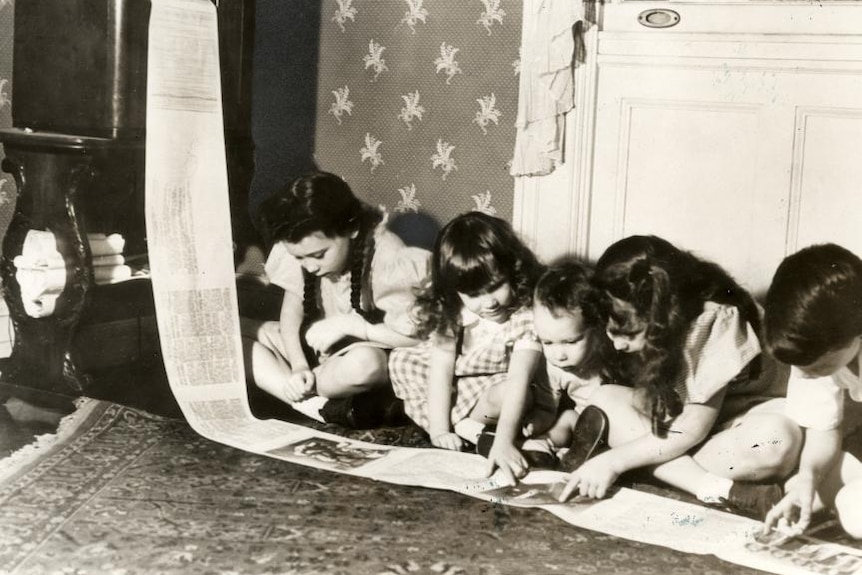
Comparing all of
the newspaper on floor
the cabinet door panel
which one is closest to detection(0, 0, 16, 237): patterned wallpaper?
the newspaper on floor

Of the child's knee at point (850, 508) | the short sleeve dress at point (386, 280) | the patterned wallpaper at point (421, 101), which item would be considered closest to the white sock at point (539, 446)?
the short sleeve dress at point (386, 280)

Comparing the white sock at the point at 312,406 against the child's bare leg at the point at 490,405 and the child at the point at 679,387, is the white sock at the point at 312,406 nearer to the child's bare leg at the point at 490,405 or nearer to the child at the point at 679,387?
the child's bare leg at the point at 490,405

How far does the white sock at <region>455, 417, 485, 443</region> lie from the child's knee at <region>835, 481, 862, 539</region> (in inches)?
22.7

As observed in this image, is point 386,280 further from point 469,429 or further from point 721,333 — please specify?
point 721,333

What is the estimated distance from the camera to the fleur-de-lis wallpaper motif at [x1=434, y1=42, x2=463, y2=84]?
6.07 ft

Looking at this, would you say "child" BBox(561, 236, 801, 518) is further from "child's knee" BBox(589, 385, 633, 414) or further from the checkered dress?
the checkered dress

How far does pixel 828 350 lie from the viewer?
4.12 feet

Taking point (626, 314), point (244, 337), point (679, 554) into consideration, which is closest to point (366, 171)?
point (244, 337)

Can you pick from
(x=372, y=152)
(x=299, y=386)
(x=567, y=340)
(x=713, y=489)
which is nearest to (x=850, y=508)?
(x=713, y=489)

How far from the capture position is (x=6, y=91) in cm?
200

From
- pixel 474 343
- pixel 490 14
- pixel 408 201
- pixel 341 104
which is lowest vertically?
pixel 474 343

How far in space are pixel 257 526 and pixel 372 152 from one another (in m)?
0.98

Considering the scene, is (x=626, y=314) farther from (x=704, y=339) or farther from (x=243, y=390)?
(x=243, y=390)

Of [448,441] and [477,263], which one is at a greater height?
[477,263]
